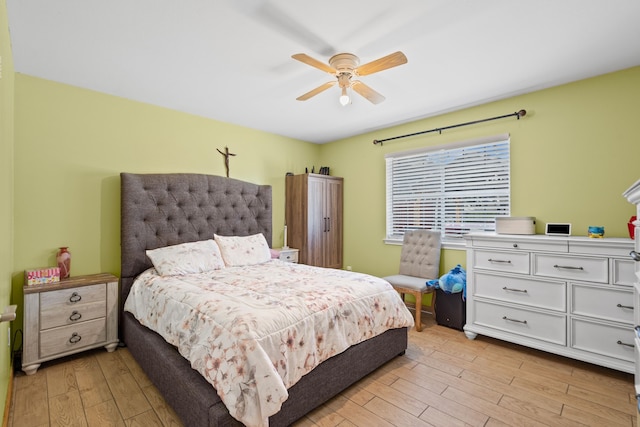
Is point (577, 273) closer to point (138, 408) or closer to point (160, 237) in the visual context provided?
point (138, 408)

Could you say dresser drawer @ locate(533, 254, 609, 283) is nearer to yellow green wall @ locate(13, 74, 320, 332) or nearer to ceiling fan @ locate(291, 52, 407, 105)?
ceiling fan @ locate(291, 52, 407, 105)

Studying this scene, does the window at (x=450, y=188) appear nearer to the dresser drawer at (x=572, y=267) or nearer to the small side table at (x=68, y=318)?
the dresser drawer at (x=572, y=267)

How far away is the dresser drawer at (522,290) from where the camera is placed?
2.53 meters

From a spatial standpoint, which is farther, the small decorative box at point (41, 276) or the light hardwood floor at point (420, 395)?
the small decorative box at point (41, 276)

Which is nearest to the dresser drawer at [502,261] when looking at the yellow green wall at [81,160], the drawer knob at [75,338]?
the yellow green wall at [81,160]

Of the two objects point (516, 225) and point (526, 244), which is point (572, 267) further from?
point (516, 225)

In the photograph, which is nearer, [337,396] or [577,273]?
[337,396]

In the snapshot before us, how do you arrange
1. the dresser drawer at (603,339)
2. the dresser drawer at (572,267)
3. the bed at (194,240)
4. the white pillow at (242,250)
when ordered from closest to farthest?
the bed at (194,240) < the dresser drawer at (603,339) < the dresser drawer at (572,267) < the white pillow at (242,250)

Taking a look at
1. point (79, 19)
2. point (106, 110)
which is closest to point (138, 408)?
point (79, 19)

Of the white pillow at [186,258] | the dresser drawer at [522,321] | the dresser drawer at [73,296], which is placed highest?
the white pillow at [186,258]

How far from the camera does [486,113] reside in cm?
335

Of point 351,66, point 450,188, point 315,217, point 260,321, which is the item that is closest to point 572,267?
point 450,188

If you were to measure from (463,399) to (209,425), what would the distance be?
161 cm

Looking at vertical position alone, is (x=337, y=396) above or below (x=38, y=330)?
below
